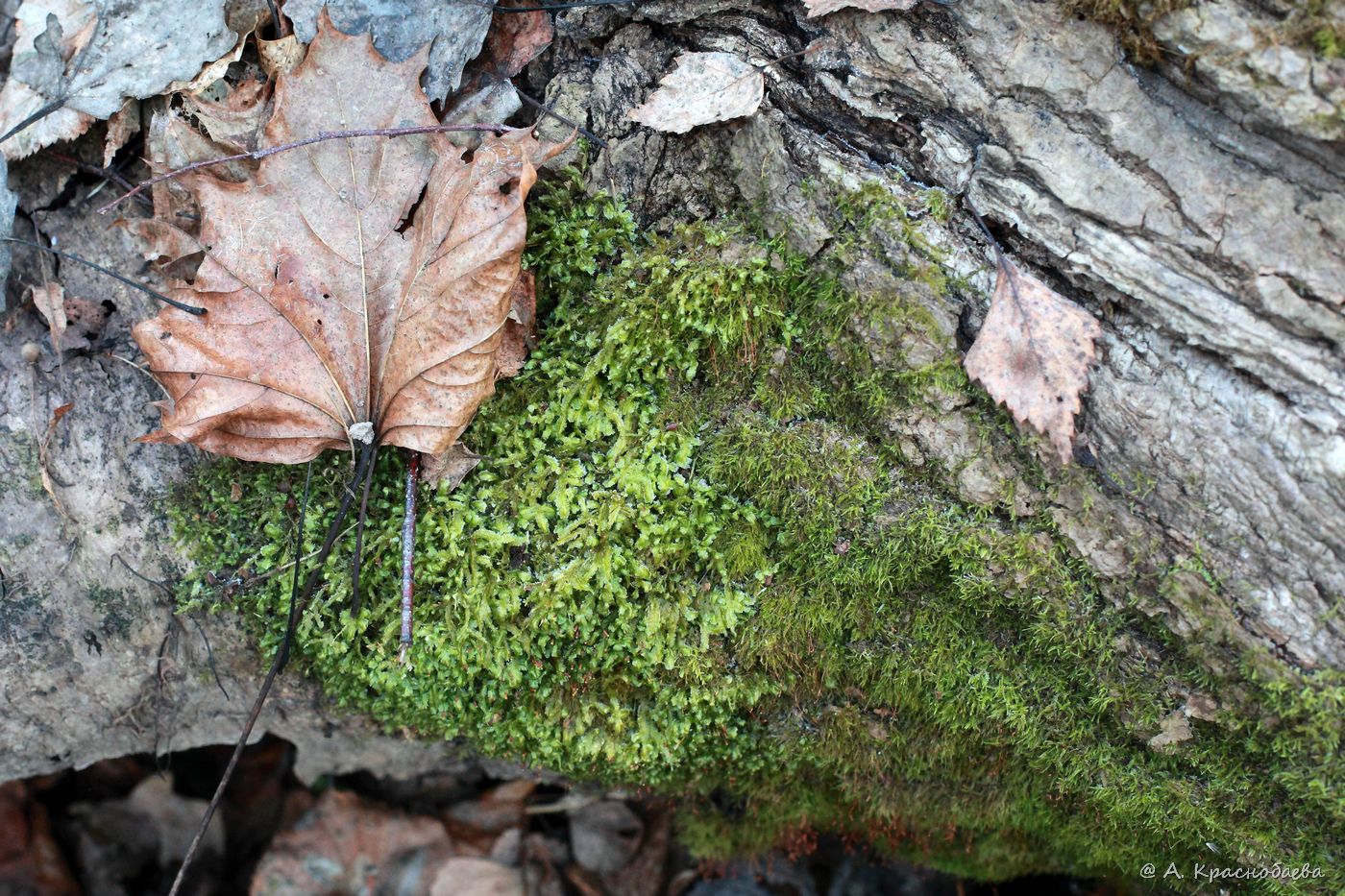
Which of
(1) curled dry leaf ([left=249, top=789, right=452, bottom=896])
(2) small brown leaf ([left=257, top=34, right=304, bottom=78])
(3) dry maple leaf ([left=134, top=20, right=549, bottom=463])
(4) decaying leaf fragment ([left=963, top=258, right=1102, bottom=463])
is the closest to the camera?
(4) decaying leaf fragment ([left=963, top=258, right=1102, bottom=463])

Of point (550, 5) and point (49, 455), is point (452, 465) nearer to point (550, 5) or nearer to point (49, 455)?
point (49, 455)

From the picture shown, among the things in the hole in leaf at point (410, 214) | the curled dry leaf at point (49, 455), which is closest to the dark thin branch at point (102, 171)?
the curled dry leaf at point (49, 455)

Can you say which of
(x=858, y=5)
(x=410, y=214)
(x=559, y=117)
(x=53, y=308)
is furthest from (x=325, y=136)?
(x=858, y=5)

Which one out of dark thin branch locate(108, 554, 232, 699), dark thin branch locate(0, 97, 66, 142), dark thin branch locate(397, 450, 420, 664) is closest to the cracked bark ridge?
dark thin branch locate(397, 450, 420, 664)

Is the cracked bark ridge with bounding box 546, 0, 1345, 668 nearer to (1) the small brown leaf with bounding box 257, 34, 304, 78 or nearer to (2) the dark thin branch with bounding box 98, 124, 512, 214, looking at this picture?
(2) the dark thin branch with bounding box 98, 124, 512, 214

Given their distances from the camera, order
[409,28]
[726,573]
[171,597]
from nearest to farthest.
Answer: [409,28] → [726,573] → [171,597]
